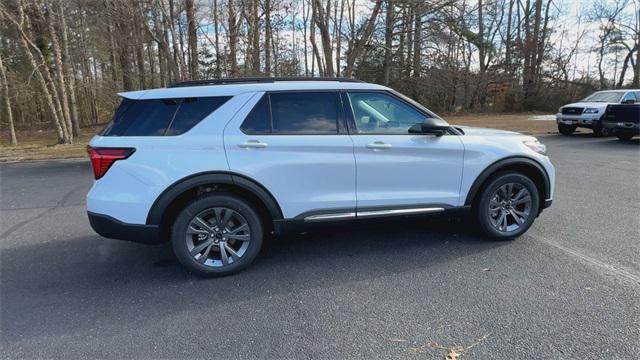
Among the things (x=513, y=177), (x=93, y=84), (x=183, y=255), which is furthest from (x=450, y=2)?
(x=93, y=84)

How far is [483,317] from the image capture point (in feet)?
9.34

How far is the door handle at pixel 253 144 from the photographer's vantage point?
11.3 ft

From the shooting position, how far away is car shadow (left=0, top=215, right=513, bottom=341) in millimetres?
3045

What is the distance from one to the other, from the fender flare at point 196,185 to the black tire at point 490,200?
7.61 feet

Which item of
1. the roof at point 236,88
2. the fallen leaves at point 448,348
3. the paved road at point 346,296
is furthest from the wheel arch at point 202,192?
the fallen leaves at point 448,348

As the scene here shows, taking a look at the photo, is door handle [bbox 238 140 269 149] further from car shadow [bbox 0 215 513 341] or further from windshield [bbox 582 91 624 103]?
windshield [bbox 582 91 624 103]

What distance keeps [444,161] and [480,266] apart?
1068mm

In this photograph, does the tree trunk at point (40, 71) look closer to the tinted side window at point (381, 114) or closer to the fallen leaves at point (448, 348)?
the tinted side window at point (381, 114)

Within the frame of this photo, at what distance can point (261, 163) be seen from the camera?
3.47 metres

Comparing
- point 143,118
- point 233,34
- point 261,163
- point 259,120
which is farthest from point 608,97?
point 143,118

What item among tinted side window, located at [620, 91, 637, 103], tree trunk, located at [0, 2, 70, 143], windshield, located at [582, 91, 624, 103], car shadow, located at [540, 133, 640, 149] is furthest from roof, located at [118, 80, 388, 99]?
windshield, located at [582, 91, 624, 103]

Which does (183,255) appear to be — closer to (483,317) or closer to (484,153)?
(483,317)

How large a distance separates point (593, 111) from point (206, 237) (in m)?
15.9

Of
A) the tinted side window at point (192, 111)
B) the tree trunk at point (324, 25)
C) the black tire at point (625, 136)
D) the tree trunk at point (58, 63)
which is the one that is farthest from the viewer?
the tree trunk at point (324, 25)
